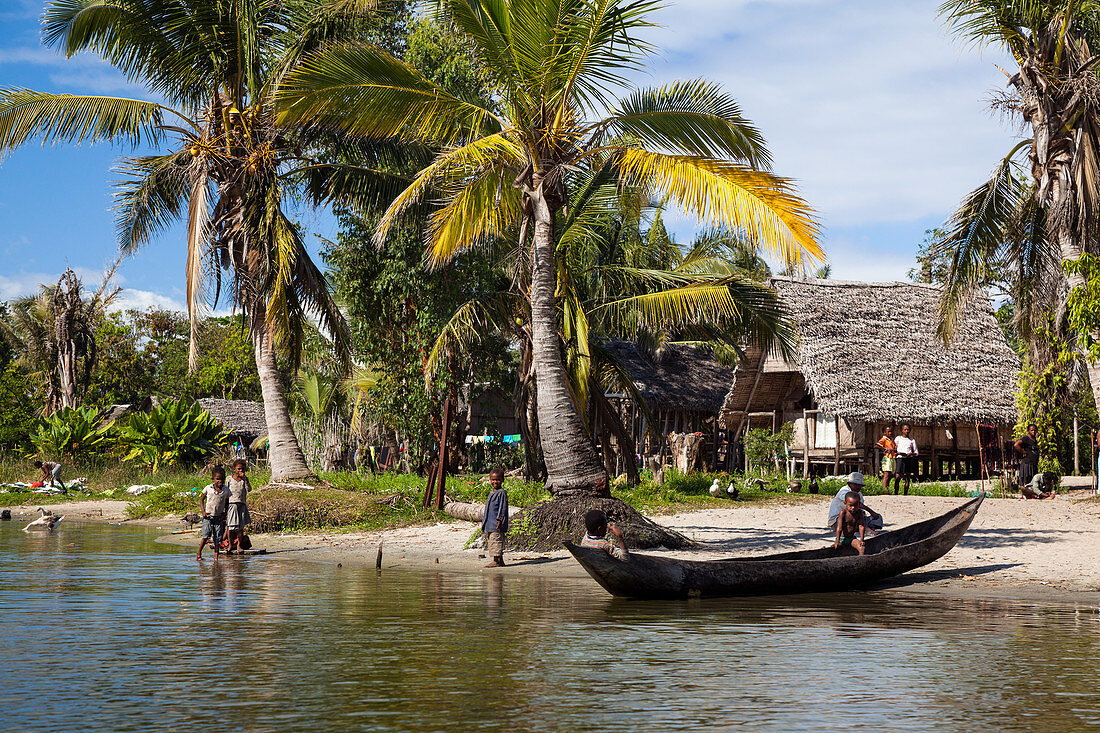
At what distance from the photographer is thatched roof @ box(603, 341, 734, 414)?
2958 centimetres

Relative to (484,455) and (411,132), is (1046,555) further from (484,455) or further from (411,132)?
(484,455)

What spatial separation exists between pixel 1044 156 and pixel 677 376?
1421 centimetres

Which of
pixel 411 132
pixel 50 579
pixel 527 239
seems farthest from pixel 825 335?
pixel 50 579

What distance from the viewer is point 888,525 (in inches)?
647

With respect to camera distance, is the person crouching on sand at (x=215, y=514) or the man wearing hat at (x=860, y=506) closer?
the man wearing hat at (x=860, y=506)

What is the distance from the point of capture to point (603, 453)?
22500mm

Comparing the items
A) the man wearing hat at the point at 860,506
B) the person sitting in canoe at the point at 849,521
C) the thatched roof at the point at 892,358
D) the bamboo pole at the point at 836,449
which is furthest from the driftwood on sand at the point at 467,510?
the bamboo pole at the point at 836,449

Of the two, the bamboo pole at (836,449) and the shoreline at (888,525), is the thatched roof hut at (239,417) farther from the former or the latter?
the bamboo pole at (836,449)

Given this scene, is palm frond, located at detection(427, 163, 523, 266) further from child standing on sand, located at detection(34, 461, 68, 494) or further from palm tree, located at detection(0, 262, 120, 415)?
palm tree, located at detection(0, 262, 120, 415)

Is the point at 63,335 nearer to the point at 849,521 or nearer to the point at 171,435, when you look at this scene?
the point at 171,435

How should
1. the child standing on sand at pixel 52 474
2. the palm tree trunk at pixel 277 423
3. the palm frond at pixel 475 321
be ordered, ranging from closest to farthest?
the palm tree trunk at pixel 277 423 < the palm frond at pixel 475 321 < the child standing on sand at pixel 52 474

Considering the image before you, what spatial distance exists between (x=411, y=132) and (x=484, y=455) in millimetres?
20735

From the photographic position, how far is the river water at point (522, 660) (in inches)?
229

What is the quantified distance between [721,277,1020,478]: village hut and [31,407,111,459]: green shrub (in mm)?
20540
